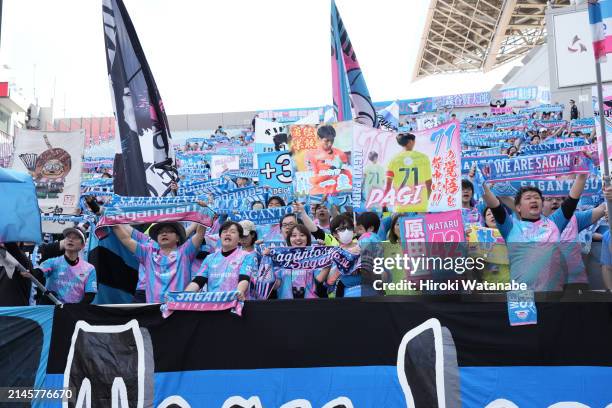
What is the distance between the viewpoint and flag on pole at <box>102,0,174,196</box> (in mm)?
7199

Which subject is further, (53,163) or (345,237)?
(53,163)

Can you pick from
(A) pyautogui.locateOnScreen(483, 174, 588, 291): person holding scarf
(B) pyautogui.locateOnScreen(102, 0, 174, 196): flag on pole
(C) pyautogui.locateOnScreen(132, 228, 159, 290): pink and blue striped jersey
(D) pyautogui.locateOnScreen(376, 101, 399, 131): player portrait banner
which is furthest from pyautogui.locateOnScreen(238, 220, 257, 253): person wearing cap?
(D) pyautogui.locateOnScreen(376, 101, 399, 131): player portrait banner

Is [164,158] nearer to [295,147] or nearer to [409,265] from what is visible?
[295,147]

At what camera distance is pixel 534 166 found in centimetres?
630

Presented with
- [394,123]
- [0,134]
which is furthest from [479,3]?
[0,134]

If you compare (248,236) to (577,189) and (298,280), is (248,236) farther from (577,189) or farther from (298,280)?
(577,189)

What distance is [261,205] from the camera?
840 centimetres

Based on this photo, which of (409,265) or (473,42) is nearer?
(409,265)

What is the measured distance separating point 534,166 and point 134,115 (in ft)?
14.6

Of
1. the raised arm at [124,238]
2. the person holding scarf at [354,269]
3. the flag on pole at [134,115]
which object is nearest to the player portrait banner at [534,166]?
the person holding scarf at [354,269]

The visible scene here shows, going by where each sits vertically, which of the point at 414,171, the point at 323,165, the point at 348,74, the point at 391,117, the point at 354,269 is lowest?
the point at 354,269

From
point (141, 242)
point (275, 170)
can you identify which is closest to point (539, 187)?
point (141, 242)

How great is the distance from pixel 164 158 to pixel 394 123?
380 inches

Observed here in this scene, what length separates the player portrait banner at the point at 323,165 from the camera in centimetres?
791
